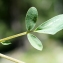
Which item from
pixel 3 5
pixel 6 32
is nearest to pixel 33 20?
pixel 6 32

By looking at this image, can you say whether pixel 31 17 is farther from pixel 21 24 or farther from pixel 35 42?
pixel 21 24

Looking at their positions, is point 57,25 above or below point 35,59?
above

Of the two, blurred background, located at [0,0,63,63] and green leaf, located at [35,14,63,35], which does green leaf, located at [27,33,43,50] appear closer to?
green leaf, located at [35,14,63,35]

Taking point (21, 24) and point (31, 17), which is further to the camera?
point (21, 24)

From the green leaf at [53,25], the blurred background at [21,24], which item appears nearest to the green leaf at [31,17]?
the green leaf at [53,25]

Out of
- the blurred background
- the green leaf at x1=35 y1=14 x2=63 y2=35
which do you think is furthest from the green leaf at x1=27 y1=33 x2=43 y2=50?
the blurred background

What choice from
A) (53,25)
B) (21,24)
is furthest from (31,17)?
(21,24)

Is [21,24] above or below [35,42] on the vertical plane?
below

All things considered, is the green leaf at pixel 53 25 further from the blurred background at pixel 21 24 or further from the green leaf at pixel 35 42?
the blurred background at pixel 21 24

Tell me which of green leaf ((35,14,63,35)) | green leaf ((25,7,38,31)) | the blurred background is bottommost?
the blurred background

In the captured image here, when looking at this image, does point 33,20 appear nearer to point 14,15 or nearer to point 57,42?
point 57,42

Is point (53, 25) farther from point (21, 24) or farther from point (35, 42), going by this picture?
point (21, 24)
